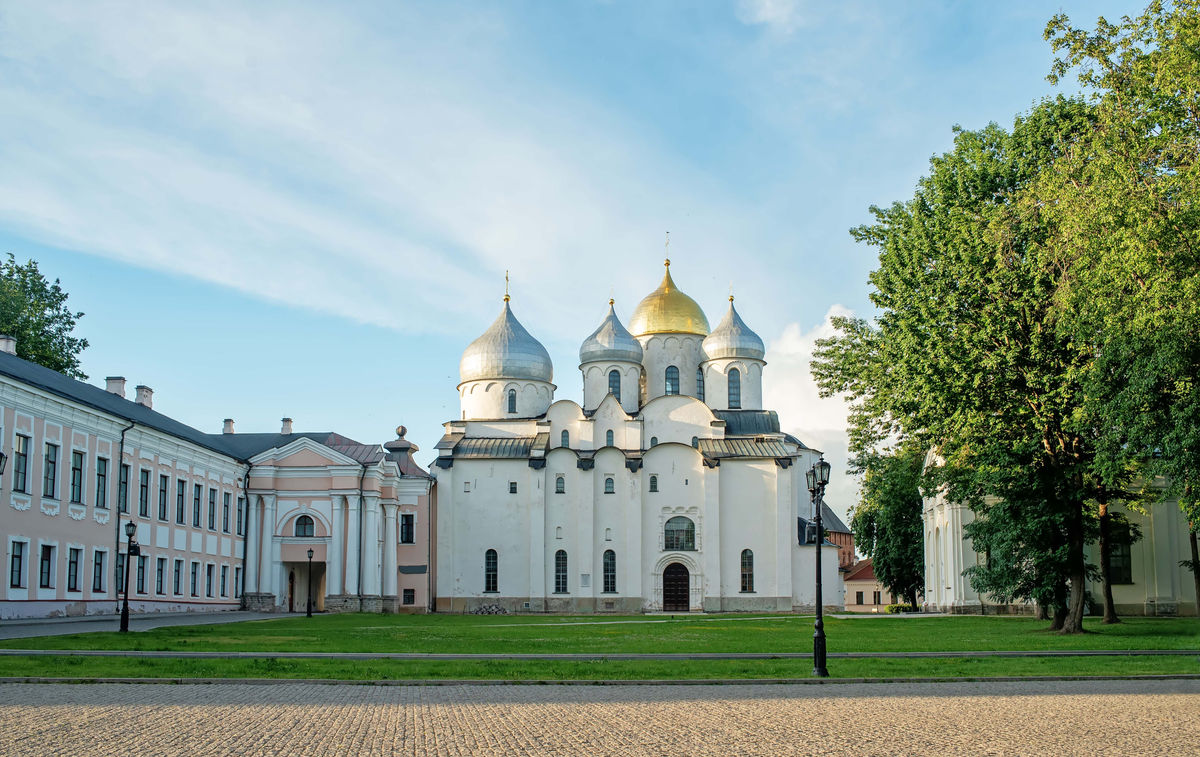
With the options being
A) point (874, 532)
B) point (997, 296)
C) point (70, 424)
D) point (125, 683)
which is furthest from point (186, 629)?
point (874, 532)

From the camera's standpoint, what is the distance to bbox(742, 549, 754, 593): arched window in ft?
197

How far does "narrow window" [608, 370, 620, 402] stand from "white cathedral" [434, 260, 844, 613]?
9.95 ft

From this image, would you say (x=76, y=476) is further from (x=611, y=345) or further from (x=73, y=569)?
(x=611, y=345)

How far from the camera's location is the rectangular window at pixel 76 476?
125ft

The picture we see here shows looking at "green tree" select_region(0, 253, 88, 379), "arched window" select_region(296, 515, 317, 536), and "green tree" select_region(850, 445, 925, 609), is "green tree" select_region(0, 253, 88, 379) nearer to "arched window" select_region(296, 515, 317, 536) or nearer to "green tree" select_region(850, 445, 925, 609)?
"arched window" select_region(296, 515, 317, 536)

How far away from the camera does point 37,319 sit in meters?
49.6

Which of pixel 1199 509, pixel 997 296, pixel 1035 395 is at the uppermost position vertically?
pixel 997 296

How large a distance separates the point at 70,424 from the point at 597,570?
29648 mm

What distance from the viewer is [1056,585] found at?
32625 millimetres

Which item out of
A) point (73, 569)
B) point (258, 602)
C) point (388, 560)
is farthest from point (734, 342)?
point (73, 569)

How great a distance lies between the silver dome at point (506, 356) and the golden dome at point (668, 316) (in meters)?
6.37

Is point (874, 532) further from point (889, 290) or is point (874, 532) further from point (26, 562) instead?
point (26, 562)

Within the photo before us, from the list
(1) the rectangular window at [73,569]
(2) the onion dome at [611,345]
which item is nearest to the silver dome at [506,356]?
(2) the onion dome at [611,345]

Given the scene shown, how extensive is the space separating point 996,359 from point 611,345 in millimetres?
38893
